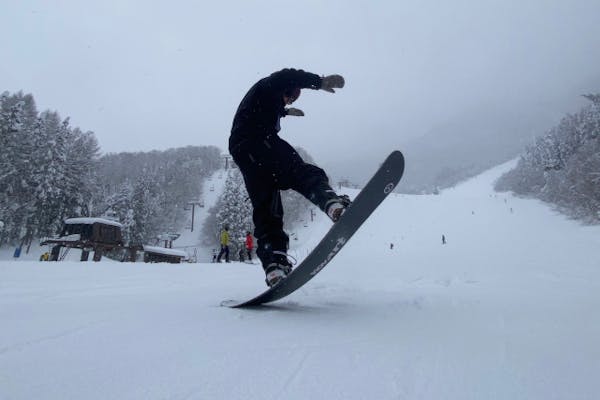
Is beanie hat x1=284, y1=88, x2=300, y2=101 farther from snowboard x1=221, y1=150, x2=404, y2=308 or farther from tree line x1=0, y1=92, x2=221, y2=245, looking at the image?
tree line x1=0, y1=92, x2=221, y2=245

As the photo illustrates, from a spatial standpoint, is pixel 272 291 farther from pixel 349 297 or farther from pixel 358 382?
pixel 358 382

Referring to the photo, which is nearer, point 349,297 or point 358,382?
point 358,382

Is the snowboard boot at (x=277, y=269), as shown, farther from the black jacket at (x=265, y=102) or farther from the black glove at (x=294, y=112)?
the black glove at (x=294, y=112)

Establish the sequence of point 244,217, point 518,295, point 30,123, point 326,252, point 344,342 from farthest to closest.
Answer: point 244,217 → point 30,123 → point 518,295 → point 326,252 → point 344,342

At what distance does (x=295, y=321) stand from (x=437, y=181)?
11893 cm

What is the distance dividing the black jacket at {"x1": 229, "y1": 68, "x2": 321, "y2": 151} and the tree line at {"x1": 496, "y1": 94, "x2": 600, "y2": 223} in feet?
104

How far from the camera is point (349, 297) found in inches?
97.1

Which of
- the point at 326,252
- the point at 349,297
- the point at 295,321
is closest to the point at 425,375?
the point at 295,321

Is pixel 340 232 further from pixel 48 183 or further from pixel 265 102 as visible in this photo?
pixel 48 183

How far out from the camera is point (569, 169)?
32406mm

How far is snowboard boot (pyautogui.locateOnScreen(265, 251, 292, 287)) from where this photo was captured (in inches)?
88.8

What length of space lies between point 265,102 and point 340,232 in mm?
1223

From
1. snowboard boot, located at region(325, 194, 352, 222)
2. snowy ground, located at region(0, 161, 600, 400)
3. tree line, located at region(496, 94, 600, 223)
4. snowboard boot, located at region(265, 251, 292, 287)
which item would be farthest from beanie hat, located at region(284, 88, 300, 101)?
tree line, located at region(496, 94, 600, 223)

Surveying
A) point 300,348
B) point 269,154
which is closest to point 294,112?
point 269,154
